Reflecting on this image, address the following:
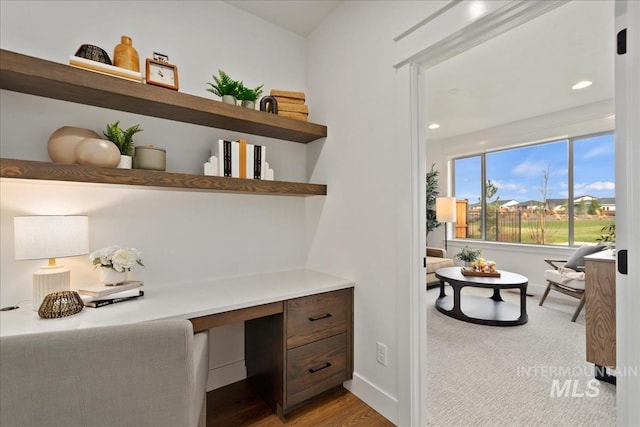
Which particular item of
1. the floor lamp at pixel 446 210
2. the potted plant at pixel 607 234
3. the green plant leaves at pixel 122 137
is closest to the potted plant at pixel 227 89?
the green plant leaves at pixel 122 137

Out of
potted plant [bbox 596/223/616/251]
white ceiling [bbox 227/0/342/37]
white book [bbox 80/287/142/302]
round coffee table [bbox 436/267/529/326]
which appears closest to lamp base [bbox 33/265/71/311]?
white book [bbox 80/287/142/302]

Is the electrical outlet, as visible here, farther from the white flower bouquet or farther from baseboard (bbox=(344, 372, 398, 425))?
the white flower bouquet

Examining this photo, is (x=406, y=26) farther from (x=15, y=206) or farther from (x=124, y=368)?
(x=15, y=206)

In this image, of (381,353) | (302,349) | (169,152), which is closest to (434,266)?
(381,353)

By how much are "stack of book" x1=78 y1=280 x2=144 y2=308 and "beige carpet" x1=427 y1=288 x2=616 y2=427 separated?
1.80m

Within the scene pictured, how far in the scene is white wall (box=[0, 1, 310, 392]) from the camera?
1.46 metres

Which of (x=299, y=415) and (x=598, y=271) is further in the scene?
(x=598, y=271)

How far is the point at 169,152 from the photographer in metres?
1.86

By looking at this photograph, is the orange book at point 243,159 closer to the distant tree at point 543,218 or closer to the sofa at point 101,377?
the sofa at point 101,377

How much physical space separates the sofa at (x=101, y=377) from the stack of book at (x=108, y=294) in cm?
65

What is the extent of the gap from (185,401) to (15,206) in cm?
132

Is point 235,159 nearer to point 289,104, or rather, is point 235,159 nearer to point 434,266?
point 289,104

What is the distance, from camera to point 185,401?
962 mm

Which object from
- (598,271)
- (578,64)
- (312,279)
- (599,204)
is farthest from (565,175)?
(312,279)
